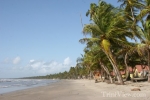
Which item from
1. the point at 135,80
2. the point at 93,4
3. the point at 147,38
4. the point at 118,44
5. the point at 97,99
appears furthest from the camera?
the point at 93,4

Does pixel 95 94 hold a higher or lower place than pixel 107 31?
lower

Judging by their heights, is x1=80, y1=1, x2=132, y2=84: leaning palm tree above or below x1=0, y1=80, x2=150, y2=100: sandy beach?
above

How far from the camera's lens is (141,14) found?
67.7 ft

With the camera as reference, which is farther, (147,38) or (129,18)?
(129,18)

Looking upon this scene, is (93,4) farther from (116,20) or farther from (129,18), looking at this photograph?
(116,20)

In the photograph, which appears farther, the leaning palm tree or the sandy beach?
the leaning palm tree

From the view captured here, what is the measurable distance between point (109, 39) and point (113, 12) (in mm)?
3975

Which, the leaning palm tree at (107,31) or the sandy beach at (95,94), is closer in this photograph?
the sandy beach at (95,94)

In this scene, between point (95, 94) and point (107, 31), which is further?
point (107, 31)

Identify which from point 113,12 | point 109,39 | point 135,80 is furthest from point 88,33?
point 135,80

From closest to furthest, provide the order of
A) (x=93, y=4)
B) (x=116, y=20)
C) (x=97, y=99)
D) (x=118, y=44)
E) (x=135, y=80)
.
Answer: (x=97, y=99) → (x=116, y=20) → (x=118, y=44) → (x=135, y=80) → (x=93, y=4)

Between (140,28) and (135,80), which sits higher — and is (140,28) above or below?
above

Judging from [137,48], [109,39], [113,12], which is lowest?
[137,48]

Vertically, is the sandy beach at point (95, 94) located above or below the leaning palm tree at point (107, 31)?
below
